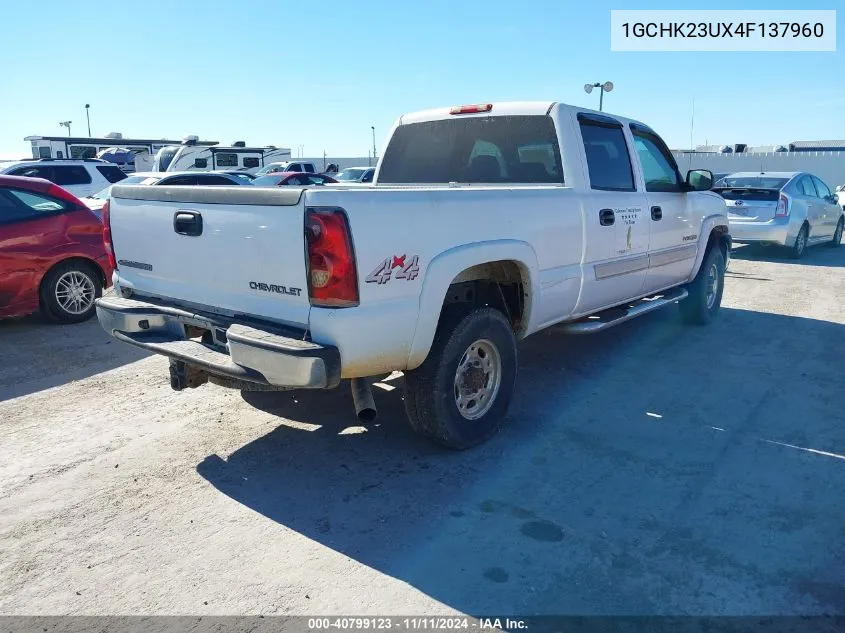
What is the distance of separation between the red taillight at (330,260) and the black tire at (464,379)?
31.5 inches

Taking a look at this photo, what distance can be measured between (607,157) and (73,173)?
14309 millimetres

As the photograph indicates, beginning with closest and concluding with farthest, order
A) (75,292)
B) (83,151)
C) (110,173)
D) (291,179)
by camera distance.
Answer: (75,292), (110,173), (291,179), (83,151)

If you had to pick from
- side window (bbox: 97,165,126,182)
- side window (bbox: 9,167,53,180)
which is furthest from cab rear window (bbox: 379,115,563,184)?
side window (bbox: 97,165,126,182)

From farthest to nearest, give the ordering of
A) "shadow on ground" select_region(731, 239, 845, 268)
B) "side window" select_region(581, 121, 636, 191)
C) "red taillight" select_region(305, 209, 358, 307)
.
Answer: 1. "shadow on ground" select_region(731, 239, 845, 268)
2. "side window" select_region(581, 121, 636, 191)
3. "red taillight" select_region(305, 209, 358, 307)

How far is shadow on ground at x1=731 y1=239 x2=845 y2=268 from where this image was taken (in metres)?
12.5

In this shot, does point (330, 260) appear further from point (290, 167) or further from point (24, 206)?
point (290, 167)

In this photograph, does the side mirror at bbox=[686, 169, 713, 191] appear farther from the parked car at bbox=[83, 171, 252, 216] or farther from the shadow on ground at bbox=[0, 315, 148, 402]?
the parked car at bbox=[83, 171, 252, 216]

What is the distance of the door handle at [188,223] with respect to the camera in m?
3.70

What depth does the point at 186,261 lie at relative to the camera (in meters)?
3.85

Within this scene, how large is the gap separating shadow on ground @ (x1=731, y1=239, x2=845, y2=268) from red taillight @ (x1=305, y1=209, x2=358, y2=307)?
11.6m


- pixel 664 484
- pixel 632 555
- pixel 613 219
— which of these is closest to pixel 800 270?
pixel 613 219

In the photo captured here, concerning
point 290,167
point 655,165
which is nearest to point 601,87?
point 290,167

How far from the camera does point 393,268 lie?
339 cm

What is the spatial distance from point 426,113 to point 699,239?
3208mm
